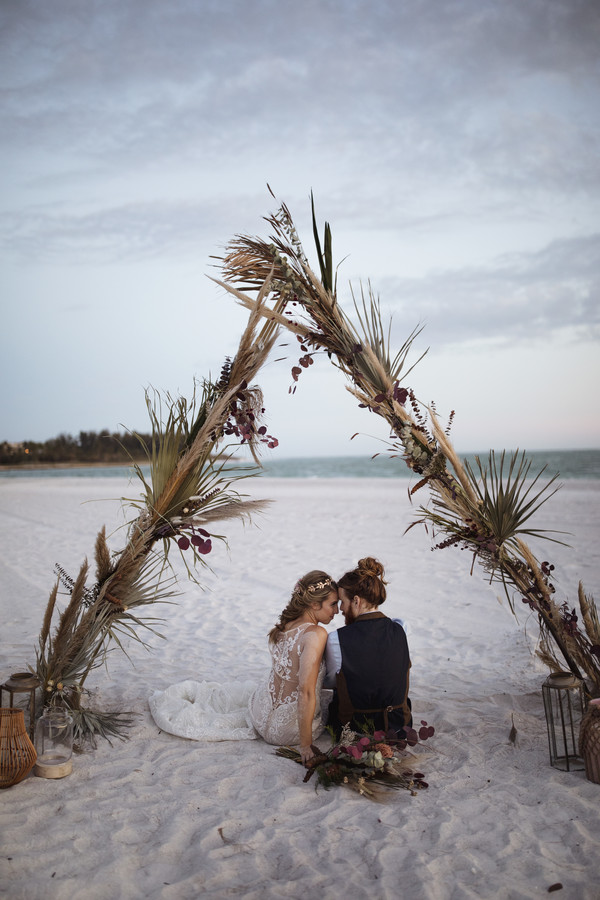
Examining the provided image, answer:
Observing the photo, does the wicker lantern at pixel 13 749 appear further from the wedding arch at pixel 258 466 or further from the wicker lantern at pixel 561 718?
the wicker lantern at pixel 561 718

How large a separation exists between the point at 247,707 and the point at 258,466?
1750mm

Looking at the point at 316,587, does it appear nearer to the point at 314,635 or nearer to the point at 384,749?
the point at 314,635

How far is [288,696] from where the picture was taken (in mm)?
3604

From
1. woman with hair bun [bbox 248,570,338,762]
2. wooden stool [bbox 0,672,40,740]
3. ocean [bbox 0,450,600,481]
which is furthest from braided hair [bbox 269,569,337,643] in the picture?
ocean [bbox 0,450,600,481]

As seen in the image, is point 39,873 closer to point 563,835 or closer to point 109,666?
point 563,835

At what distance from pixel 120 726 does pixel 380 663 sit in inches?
68.9

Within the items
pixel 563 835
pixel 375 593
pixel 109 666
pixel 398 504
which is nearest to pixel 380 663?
pixel 375 593

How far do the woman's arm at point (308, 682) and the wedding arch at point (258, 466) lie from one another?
2.61 feet

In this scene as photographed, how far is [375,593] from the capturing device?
3500mm

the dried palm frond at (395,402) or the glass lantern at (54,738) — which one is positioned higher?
the dried palm frond at (395,402)

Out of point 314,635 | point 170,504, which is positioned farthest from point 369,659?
point 170,504

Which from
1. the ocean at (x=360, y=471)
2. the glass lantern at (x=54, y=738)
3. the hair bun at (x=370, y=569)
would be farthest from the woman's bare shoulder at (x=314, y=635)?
the ocean at (x=360, y=471)

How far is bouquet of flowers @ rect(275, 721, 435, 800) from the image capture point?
3.14m

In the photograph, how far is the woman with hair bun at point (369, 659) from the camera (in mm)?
3438
